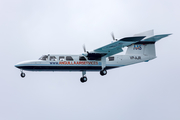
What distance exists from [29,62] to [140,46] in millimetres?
12430

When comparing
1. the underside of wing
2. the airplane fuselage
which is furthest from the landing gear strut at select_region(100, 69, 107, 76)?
the underside of wing

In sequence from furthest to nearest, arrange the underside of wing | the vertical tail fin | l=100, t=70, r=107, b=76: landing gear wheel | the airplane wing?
the vertical tail fin → l=100, t=70, r=107, b=76: landing gear wheel → the airplane wing → the underside of wing

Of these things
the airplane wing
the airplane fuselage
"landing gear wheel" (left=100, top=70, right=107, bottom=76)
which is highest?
the airplane wing

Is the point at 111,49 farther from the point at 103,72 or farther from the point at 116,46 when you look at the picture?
the point at 103,72

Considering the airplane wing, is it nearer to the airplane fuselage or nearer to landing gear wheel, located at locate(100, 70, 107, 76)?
the airplane fuselage

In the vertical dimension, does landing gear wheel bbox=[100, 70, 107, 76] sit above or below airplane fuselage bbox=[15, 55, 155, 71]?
below

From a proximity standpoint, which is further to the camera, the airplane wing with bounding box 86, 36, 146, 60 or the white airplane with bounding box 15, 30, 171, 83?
the white airplane with bounding box 15, 30, 171, 83

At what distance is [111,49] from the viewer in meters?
32.5

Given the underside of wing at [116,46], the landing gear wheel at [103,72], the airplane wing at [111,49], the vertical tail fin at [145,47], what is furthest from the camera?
the vertical tail fin at [145,47]

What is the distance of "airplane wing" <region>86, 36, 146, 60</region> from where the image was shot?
3002 centimetres

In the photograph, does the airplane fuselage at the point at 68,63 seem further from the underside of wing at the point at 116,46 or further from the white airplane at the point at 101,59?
the underside of wing at the point at 116,46

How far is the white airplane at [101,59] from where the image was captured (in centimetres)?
3234

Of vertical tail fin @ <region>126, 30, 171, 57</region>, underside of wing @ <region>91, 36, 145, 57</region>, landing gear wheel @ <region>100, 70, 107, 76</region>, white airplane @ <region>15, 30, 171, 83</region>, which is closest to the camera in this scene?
underside of wing @ <region>91, 36, 145, 57</region>

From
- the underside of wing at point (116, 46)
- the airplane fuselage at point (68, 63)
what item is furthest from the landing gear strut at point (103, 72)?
the underside of wing at point (116, 46)
